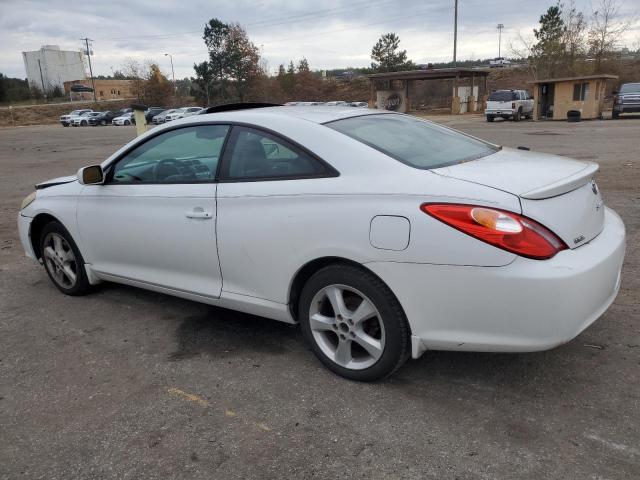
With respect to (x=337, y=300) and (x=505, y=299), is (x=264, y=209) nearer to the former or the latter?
(x=337, y=300)

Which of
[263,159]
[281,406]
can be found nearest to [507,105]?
[263,159]

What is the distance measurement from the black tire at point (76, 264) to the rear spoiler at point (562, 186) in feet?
11.7

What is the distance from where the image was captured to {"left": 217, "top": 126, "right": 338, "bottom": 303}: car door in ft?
9.93

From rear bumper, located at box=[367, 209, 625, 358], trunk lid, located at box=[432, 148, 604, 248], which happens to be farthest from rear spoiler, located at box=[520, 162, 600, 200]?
rear bumper, located at box=[367, 209, 625, 358]

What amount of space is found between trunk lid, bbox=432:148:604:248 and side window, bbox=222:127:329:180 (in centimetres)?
75

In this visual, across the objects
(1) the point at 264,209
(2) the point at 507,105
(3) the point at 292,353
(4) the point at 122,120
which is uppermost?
(1) the point at 264,209

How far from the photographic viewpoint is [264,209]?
10.4 feet

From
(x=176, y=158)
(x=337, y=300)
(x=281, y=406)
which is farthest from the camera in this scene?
(x=176, y=158)

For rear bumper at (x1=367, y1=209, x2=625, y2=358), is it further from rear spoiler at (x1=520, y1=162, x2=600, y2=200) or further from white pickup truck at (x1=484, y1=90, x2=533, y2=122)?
white pickup truck at (x1=484, y1=90, x2=533, y2=122)

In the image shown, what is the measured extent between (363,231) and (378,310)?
431 mm

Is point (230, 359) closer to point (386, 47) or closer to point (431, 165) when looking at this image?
point (431, 165)

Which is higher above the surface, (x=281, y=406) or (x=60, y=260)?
(x=60, y=260)

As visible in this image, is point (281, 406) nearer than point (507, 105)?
Yes

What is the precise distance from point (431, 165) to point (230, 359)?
5.73 feet
